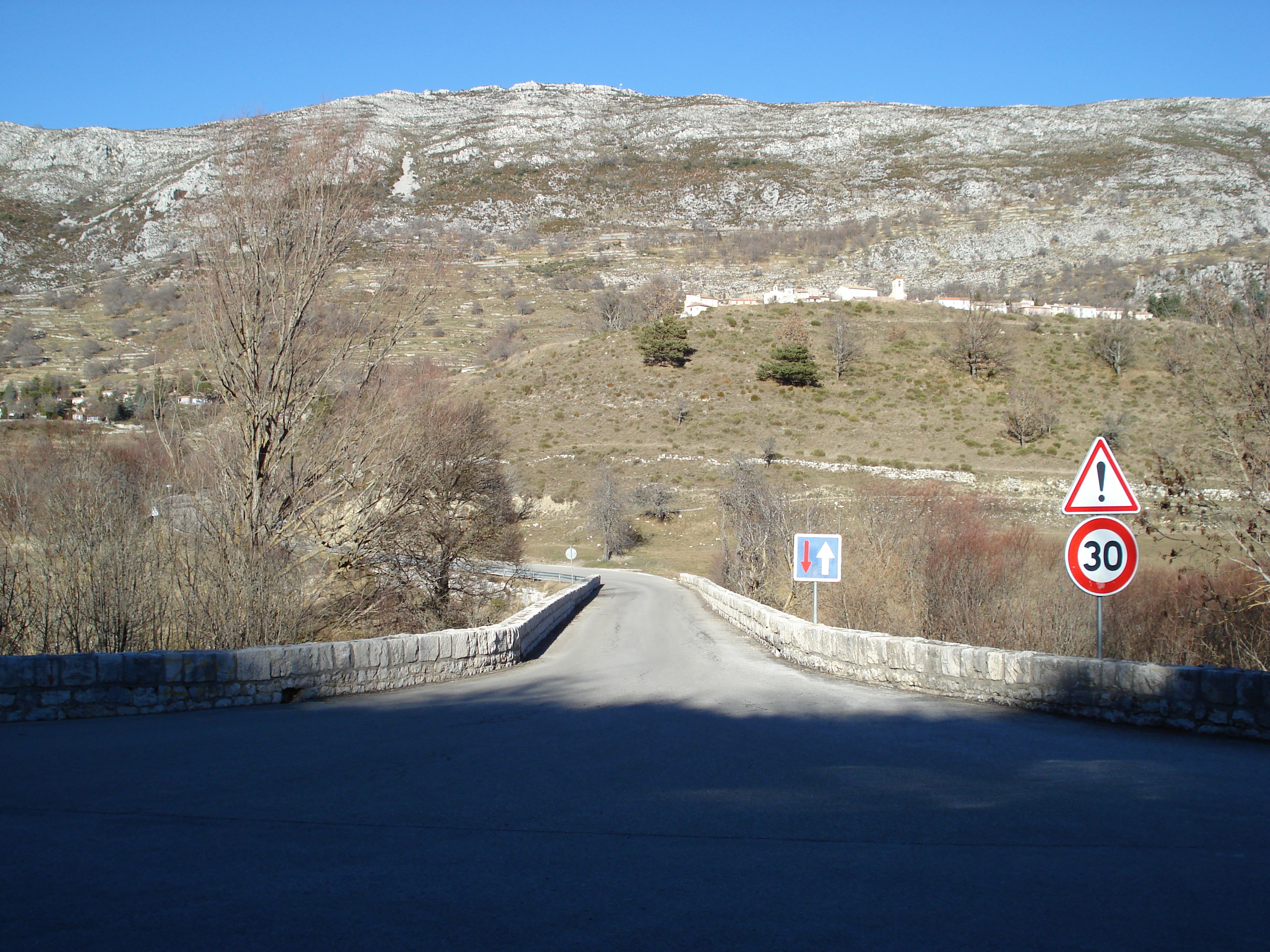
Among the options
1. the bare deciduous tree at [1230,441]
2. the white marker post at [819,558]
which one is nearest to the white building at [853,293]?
the bare deciduous tree at [1230,441]

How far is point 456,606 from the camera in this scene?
89.9ft

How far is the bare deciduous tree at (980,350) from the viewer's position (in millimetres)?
79000

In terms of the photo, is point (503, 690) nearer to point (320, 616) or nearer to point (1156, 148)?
point (320, 616)

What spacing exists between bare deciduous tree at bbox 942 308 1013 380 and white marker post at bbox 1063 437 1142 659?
74057 millimetres

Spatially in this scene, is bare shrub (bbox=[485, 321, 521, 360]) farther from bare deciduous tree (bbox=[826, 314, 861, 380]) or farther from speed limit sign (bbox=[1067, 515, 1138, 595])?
speed limit sign (bbox=[1067, 515, 1138, 595])

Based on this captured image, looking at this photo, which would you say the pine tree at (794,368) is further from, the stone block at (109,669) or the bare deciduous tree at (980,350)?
the stone block at (109,669)

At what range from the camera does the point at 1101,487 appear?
931 centimetres

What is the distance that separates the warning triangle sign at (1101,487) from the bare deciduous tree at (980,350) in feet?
243

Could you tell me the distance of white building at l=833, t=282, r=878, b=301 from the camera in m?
102

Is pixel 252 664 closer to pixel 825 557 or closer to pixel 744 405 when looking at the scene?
pixel 825 557

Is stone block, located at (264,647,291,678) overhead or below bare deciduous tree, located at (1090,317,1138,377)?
below

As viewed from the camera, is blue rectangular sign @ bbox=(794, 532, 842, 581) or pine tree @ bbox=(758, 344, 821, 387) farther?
pine tree @ bbox=(758, 344, 821, 387)

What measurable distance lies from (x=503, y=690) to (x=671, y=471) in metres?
55.9

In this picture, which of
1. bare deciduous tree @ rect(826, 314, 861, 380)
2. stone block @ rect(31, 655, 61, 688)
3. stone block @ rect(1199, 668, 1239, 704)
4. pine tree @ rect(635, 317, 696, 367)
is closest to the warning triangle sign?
stone block @ rect(1199, 668, 1239, 704)
